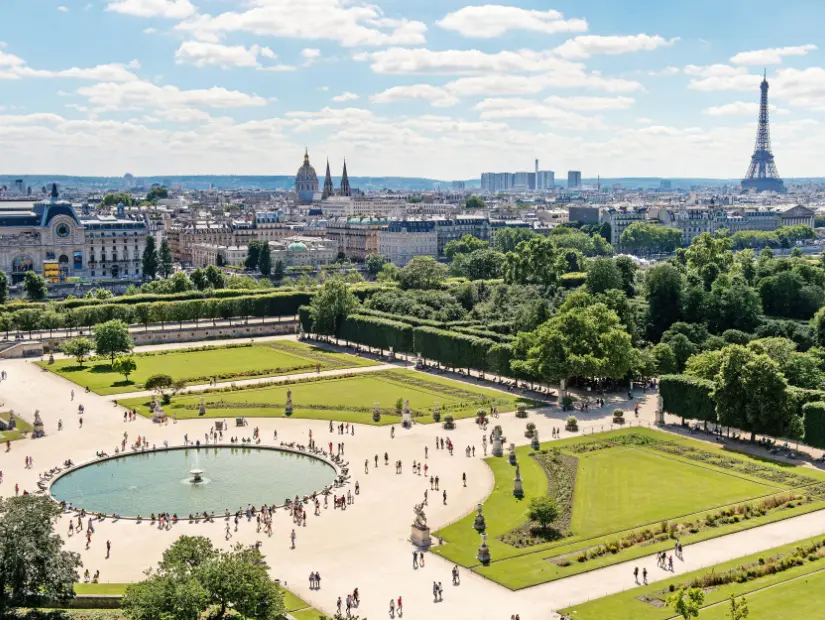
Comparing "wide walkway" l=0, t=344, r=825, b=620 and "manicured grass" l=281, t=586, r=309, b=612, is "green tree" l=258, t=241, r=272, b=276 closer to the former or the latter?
"wide walkway" l=0, t=344, r=825, b=620

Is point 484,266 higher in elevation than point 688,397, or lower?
higher

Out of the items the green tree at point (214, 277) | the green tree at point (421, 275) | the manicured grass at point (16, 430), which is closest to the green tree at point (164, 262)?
the green tree at point (214, 277)

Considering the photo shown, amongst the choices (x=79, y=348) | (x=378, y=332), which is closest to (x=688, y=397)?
(x=378, y=332)

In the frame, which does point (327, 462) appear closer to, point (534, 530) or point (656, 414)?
point (534, 530)

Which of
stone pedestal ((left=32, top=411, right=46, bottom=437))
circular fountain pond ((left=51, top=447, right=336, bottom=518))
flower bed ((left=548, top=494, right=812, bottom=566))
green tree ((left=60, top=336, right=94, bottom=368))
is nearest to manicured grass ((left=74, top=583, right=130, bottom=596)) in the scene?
circular fountain pond ((left=51, top=447, right=336, bottom=518))

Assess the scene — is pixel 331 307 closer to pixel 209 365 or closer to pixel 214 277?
pixel 209 365
